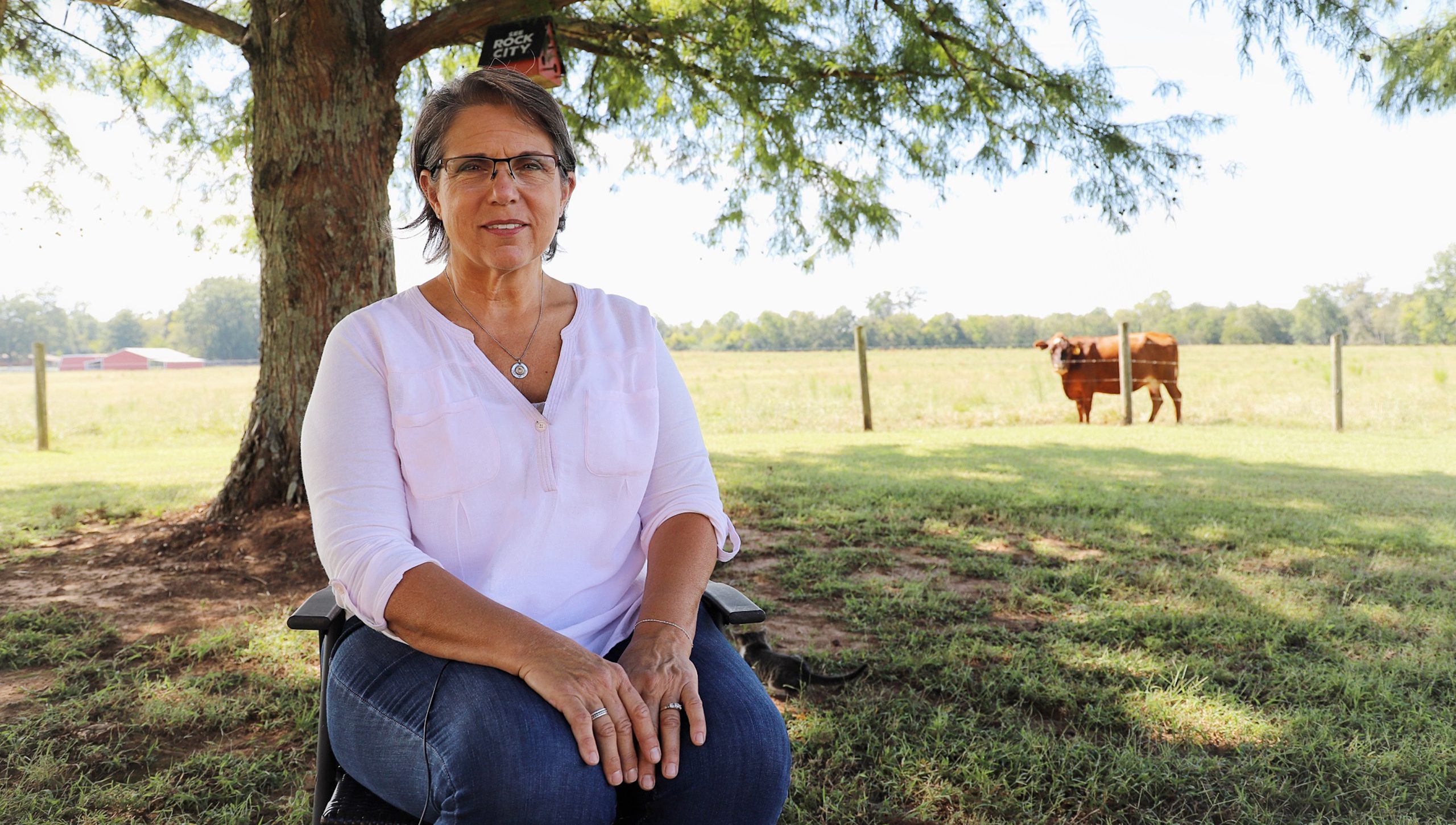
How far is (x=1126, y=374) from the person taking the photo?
12.5m

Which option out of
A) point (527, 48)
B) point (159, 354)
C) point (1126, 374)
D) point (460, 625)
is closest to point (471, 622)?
point (460, 625)

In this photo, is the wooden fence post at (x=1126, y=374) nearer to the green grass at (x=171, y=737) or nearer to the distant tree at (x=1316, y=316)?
the green grass at (x=171, y=737)

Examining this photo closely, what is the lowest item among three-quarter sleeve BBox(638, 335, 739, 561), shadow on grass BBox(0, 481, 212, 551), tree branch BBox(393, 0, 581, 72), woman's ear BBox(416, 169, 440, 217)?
shadow on grass BBox(0, 481, 212, 551)

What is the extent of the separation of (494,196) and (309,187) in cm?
336

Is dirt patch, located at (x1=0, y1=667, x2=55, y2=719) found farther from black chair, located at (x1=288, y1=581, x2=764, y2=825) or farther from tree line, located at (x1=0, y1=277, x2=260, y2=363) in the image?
tree line, located at (x1=0, y1=277, x2=260, y2=363)

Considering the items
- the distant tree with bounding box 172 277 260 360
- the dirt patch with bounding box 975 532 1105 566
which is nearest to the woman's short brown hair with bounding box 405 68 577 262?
the dirt patch with bounding box 975 532 1105 566

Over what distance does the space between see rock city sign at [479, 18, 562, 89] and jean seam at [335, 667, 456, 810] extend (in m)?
3.86

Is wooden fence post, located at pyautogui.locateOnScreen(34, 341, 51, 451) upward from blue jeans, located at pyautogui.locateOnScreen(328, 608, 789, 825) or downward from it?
upward

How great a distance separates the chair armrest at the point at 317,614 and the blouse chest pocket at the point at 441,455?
27cm

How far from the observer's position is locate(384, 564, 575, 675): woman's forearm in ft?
4.77

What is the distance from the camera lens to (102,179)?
7.52m

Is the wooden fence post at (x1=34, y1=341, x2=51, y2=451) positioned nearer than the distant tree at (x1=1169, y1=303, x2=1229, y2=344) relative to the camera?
Yes

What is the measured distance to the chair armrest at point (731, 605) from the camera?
1767 millimetres

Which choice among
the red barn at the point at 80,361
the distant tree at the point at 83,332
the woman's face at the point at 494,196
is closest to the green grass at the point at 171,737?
the woman's face at the point at 494,196
